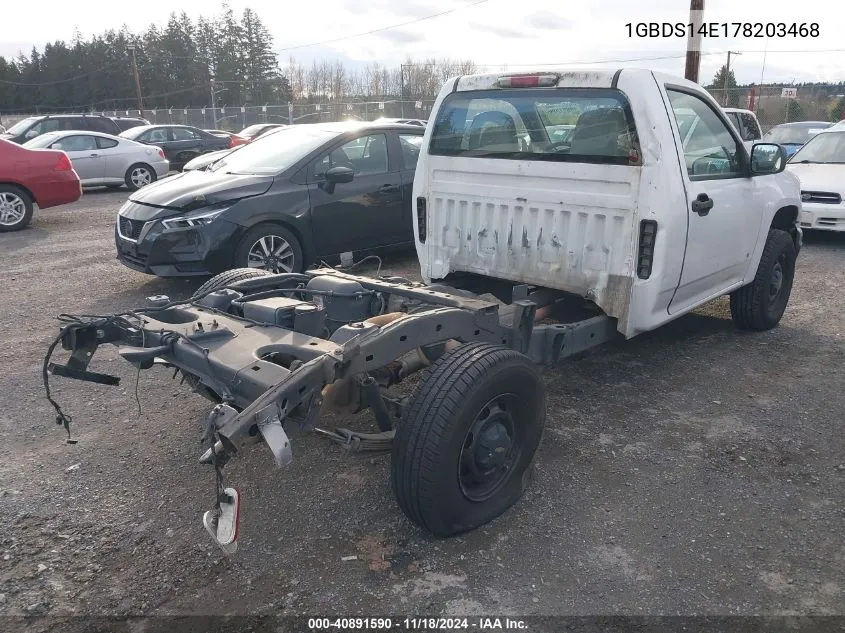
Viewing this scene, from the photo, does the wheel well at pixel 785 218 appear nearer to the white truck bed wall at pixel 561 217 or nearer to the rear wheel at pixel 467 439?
the white truck bed wall at pixel 561 217

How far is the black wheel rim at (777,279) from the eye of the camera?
564cm

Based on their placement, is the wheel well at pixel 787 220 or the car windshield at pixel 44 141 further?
the car windshield at pixel 44 141

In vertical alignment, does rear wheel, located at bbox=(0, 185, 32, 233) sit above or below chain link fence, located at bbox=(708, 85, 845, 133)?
below

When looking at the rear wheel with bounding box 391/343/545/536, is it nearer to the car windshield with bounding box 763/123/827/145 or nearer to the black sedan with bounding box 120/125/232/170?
the car windshield with bounding box 763/123/827/145

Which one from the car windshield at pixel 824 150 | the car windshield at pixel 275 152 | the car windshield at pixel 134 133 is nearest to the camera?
the car windshield at pixel 275 152

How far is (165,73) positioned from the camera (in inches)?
2677

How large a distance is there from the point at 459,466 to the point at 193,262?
4.36m

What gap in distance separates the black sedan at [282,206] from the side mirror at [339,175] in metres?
0.01

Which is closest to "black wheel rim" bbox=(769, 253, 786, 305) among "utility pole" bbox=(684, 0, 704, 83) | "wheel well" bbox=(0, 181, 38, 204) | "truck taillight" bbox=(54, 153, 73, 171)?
"utility pole" bbox=(684, 0, 704, 83)

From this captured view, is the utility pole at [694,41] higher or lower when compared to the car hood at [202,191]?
higher

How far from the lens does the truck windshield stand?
156 inches

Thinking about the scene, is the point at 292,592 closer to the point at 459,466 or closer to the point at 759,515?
the point at 459,466

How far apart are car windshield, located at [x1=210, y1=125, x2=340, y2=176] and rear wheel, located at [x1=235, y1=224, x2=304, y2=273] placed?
2.15 feet

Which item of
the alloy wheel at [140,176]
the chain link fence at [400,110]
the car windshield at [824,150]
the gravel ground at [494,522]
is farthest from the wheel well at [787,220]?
the chain link fence at [400,110]
